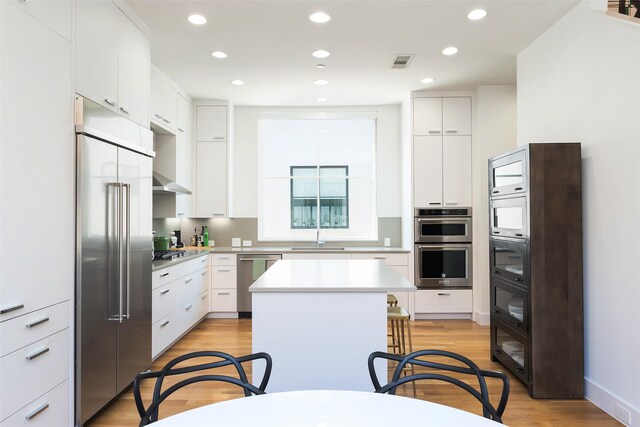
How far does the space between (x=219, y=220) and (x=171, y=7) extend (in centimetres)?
328

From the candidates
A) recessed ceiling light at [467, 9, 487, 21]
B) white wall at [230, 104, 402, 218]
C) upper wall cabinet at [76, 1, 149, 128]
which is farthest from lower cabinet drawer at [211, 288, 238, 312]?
recessed ceiling light at [467, 9, 487, 21]

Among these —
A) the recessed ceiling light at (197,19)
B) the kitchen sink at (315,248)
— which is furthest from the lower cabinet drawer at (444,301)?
the recessed ceiling light at (197,19)

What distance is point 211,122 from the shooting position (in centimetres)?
559

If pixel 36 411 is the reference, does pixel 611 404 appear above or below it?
below

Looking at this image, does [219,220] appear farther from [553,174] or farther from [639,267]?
[639,267]

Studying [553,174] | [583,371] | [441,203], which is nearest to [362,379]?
[583,371]

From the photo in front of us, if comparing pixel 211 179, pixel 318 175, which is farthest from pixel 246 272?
pixel 318 175

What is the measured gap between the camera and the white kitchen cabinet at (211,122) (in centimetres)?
559

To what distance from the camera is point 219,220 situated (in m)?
5.91

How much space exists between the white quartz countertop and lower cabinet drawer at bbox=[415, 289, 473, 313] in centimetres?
196

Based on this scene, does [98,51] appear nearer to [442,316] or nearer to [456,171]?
[456,171]

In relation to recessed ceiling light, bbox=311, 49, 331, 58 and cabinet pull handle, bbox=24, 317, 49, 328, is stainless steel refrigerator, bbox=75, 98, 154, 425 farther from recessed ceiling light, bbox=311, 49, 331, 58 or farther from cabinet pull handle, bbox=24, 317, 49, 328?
recessed ceiling light, bbox=311, 49, 331, 58

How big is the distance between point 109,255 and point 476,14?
3190mm

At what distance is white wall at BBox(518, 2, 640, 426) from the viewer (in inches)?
101
